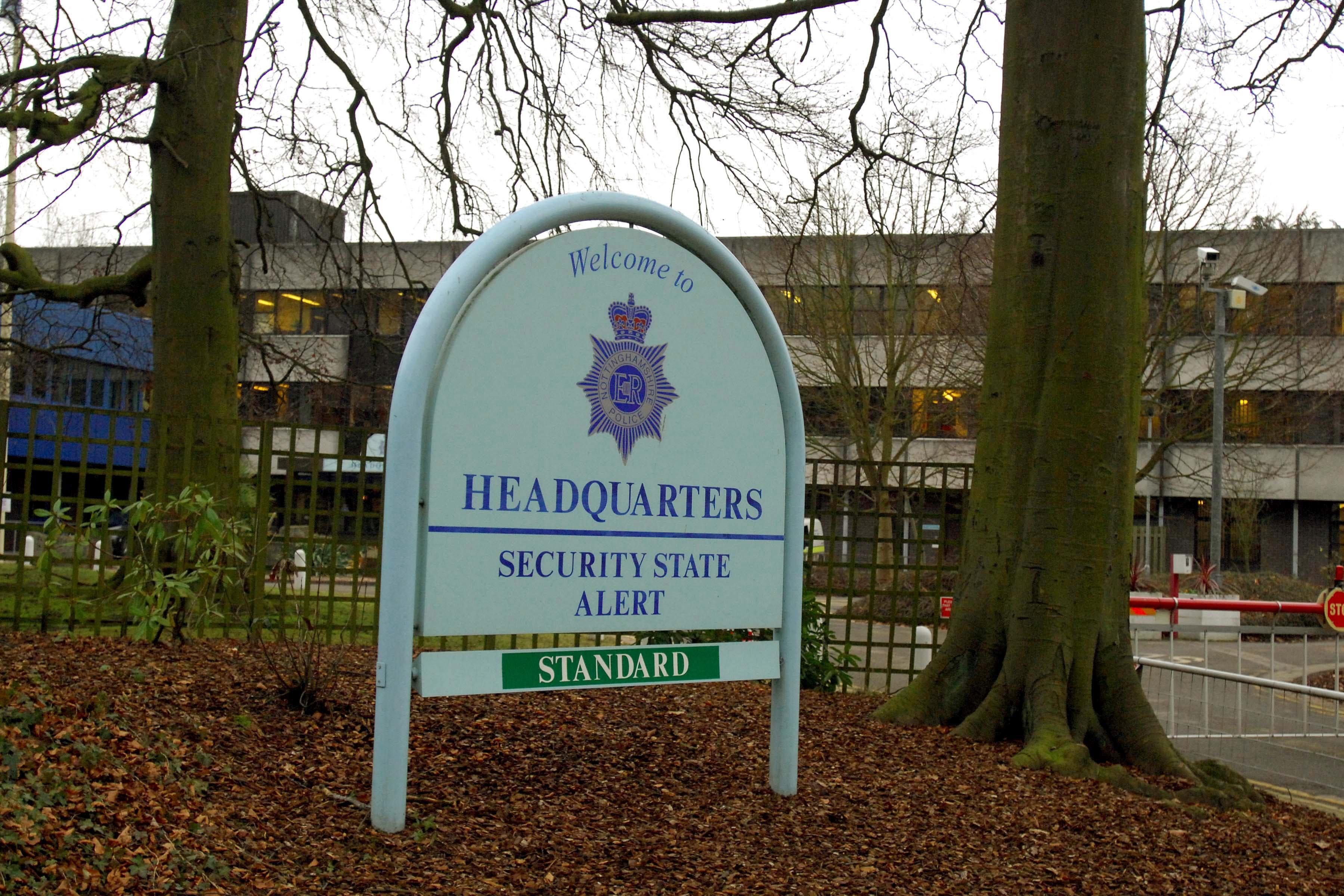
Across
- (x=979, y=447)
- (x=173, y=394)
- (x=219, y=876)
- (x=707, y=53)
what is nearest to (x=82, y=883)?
(x=219, y=876)

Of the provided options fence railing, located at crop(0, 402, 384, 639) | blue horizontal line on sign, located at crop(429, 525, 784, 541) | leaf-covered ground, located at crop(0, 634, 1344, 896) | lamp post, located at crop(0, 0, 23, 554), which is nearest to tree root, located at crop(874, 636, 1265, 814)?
leaf-covered ground, located at crop(0, 634, 1344, 896)

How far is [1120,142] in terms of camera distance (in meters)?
6.51

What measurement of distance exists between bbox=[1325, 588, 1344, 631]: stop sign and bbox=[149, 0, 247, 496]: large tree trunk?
10.3 metres

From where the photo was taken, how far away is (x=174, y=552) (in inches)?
298

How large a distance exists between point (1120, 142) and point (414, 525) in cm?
464

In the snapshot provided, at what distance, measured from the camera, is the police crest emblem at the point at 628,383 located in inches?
180

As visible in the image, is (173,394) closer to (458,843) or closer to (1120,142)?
(458,843)

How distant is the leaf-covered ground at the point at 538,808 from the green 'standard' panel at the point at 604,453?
29.4 inches

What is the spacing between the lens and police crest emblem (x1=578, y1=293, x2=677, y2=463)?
4.56 m

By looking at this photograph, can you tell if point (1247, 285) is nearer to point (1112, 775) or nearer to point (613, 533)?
point (1112, 775)

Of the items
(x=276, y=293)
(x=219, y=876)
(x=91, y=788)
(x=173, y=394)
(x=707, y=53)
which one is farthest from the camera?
(x=276, y=293)

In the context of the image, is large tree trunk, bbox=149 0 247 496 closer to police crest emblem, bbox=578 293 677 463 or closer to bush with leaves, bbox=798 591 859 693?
bush with leaves, bbox=798 591 859 693

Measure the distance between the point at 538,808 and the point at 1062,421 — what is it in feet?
11.8

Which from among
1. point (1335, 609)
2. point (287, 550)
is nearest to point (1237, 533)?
point (1335, 609)
